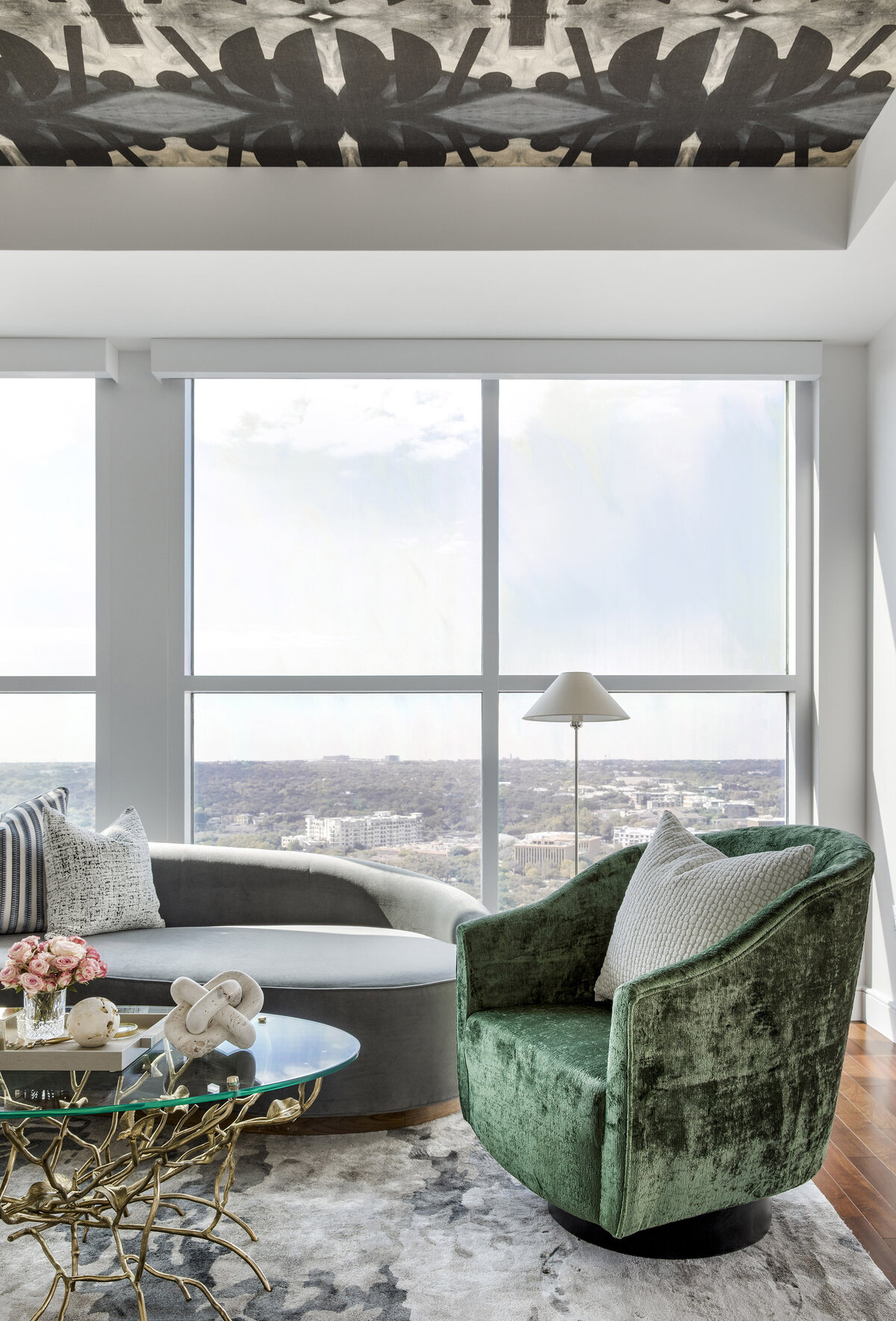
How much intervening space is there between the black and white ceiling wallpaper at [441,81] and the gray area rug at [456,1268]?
9.54ft

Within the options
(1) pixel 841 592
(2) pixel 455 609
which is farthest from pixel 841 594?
(2) pixel 455 609

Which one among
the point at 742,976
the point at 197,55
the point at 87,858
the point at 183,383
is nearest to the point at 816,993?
the point at 742,976

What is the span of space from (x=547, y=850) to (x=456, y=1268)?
6.78 ft

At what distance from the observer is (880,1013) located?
3609mm

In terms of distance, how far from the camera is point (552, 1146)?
1.94 m

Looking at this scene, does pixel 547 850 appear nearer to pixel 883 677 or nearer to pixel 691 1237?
pixel 883 677

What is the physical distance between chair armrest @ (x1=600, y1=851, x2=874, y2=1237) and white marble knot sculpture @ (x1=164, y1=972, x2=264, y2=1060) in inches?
29.9

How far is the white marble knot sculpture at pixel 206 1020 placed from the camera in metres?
1.91

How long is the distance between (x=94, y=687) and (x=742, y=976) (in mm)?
2954

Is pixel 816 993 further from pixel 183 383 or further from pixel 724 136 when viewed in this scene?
pixel 183 383

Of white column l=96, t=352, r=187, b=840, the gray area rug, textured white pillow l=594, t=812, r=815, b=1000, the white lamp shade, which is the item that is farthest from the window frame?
the gray area rug

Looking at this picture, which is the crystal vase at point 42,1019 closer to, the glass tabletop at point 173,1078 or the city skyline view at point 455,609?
the glass tabletop at point 173,1078

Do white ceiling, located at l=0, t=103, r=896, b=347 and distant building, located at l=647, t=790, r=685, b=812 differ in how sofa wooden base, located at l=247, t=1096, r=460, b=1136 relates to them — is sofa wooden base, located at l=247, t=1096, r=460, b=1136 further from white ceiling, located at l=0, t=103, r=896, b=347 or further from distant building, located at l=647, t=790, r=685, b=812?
white ceiling, located at l=0, t=103, r=896, b=347

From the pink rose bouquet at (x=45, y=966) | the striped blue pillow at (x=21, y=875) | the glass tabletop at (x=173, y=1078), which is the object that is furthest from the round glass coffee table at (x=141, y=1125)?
the striped blue pillow at (x=21, y=875)
